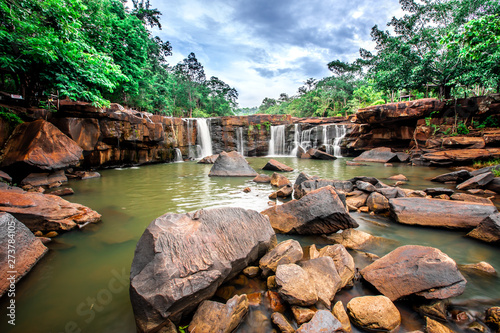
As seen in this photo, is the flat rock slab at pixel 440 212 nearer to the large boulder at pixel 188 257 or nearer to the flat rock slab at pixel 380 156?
the large boulder at pixel 188 257

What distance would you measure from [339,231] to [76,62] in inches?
395

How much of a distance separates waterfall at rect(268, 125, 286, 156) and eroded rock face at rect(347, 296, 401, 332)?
2100cm

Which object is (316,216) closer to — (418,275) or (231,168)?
(418,275)

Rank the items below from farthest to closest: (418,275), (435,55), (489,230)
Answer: (435,55) < (489,230) < (418,275)

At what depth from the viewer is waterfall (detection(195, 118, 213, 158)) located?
21234 mm

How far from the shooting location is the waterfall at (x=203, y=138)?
836 inches

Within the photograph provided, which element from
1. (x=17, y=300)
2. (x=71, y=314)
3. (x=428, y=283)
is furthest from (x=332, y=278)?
(x=17, y=300)

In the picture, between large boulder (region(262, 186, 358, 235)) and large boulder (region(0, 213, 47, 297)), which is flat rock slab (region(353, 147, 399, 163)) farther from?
large boulder (region(0, 213, 47, 297))

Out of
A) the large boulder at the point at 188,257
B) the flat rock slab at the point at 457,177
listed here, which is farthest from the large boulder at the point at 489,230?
the flat rock slab at the point at 457,177

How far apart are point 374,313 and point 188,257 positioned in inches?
72.8

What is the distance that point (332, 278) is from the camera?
2387 mm

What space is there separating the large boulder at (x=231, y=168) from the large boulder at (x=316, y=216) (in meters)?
5.95

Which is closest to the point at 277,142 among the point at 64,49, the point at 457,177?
the point at 457,177

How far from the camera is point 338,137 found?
20.5 metres
